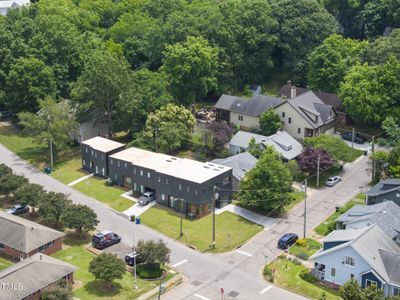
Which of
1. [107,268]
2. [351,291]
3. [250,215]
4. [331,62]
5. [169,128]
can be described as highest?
[331,62]

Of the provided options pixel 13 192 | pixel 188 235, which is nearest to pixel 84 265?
pixel 188 235

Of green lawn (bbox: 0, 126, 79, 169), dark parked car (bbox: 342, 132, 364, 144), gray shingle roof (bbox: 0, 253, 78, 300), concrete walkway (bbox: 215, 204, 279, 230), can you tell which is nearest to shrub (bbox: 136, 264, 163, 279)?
gray shingle roof (bbox: 0, 253, 78, 300)

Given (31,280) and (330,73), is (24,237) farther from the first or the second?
(330,73)

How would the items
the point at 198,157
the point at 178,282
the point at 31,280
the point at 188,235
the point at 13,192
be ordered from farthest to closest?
1. the point at 198,157
2. the point at 13,192
3. the point at 188,235
4. the point at 178,282
5. the point at 31,280

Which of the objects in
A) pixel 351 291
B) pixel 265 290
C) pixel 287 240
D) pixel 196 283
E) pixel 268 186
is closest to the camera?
pixel 351 291

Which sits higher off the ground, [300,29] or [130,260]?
[300,29]

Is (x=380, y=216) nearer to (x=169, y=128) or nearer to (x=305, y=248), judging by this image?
(x=305, y=248)

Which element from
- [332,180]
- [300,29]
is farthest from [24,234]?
[300,29]
